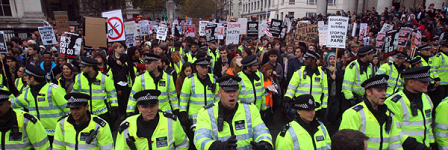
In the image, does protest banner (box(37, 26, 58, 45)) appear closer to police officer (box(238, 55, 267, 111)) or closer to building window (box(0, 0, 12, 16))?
police officer (box(238, 55, 267, 111))

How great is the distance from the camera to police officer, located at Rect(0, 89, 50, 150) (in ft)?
9.85

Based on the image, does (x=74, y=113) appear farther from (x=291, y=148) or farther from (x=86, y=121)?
(x=291, y=148)

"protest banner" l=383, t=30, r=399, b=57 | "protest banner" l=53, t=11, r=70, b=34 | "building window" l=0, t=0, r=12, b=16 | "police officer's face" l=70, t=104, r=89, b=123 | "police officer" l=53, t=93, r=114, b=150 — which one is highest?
A: "building window" l=0, t=0, r=12, b=16

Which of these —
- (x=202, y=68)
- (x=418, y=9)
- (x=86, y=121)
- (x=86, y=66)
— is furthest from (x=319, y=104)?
(x=418, y=9)

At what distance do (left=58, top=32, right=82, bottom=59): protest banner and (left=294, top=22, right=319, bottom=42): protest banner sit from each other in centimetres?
825

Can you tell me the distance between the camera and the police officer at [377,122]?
3.01 m

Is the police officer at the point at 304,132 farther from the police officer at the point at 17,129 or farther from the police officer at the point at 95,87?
the police officer at the point at 95,87

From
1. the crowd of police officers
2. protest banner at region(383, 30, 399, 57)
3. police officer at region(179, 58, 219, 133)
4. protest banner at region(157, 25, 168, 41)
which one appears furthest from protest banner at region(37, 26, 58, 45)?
protest banner at region(383, 30, 399, 57)

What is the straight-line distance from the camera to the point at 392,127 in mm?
3055

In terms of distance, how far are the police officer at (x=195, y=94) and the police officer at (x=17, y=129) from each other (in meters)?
2.13

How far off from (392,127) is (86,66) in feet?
17.3

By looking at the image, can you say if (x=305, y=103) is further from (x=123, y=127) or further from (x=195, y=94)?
(x=195, y=94)

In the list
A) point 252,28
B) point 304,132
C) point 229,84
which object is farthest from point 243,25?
point 304,132

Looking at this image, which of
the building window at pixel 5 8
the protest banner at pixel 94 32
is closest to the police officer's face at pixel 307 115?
the protest banner at pixel 94 32
